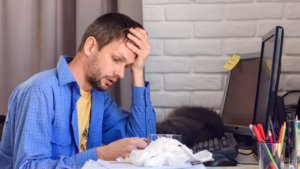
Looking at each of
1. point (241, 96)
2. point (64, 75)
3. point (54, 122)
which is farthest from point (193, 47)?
point (54, 122)

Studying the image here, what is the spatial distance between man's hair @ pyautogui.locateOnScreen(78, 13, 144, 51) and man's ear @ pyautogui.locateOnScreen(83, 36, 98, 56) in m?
0.02

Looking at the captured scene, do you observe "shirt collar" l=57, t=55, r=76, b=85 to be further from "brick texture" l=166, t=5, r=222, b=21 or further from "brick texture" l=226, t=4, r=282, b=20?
"brick texture" l=226, t=4, r=282, b=20

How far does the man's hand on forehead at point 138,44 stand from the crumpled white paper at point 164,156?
21.5 inches

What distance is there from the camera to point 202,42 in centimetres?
148

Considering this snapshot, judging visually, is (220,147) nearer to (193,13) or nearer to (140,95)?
(140,95)

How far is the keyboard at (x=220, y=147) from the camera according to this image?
905 millimetres

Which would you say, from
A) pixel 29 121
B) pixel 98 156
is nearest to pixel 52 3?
pixel 29 121

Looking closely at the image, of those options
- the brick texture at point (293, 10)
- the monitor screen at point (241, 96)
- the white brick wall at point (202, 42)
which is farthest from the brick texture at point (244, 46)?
the brick texture at point (293, 10)

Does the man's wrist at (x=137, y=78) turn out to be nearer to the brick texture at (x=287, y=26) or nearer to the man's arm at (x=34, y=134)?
the man's arm at (x=34, y=134)

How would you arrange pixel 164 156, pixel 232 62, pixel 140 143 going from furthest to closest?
pixel 232 62 → pixel 140 143 → pixel 164 156

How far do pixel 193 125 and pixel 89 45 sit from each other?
0.54 meters

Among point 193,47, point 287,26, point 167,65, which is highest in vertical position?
point 287,26

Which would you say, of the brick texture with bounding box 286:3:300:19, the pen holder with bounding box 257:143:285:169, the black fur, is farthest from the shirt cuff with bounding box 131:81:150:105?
the brick texture with bounding box 286:3:300:19

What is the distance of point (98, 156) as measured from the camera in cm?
86
